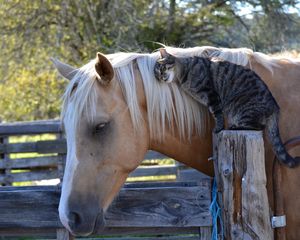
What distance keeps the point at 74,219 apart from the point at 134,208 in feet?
1.87

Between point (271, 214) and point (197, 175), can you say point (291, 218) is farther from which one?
point (197, 175)

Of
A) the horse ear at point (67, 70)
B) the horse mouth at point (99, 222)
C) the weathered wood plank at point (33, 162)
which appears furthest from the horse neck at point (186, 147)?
the weathered wood plank at point (33, 162)

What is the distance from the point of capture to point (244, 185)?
262 centimetres

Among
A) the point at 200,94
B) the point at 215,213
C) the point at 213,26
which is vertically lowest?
the point at 213,26

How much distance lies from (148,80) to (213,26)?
12557 mm

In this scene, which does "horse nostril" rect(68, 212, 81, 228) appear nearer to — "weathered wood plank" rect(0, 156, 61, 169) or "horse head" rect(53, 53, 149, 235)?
"horse head" rect(53, 53, 149, 235)

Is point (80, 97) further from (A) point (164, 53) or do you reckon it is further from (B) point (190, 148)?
(B) point (190, 148)

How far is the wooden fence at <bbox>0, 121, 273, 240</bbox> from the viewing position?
8.63 ft

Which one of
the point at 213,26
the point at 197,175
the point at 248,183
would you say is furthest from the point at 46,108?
the point at 248,183

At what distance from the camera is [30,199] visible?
3365 mm

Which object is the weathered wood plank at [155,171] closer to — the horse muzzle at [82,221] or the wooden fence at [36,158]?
the wooden fence at [36,158]

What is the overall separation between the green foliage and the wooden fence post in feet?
32.8

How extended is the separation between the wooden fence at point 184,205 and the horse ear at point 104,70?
0.67 m

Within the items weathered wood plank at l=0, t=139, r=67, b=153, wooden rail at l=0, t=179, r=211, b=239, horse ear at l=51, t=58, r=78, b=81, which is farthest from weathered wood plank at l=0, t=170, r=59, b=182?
horse ear at l=51, t=58, r=78, b=81
